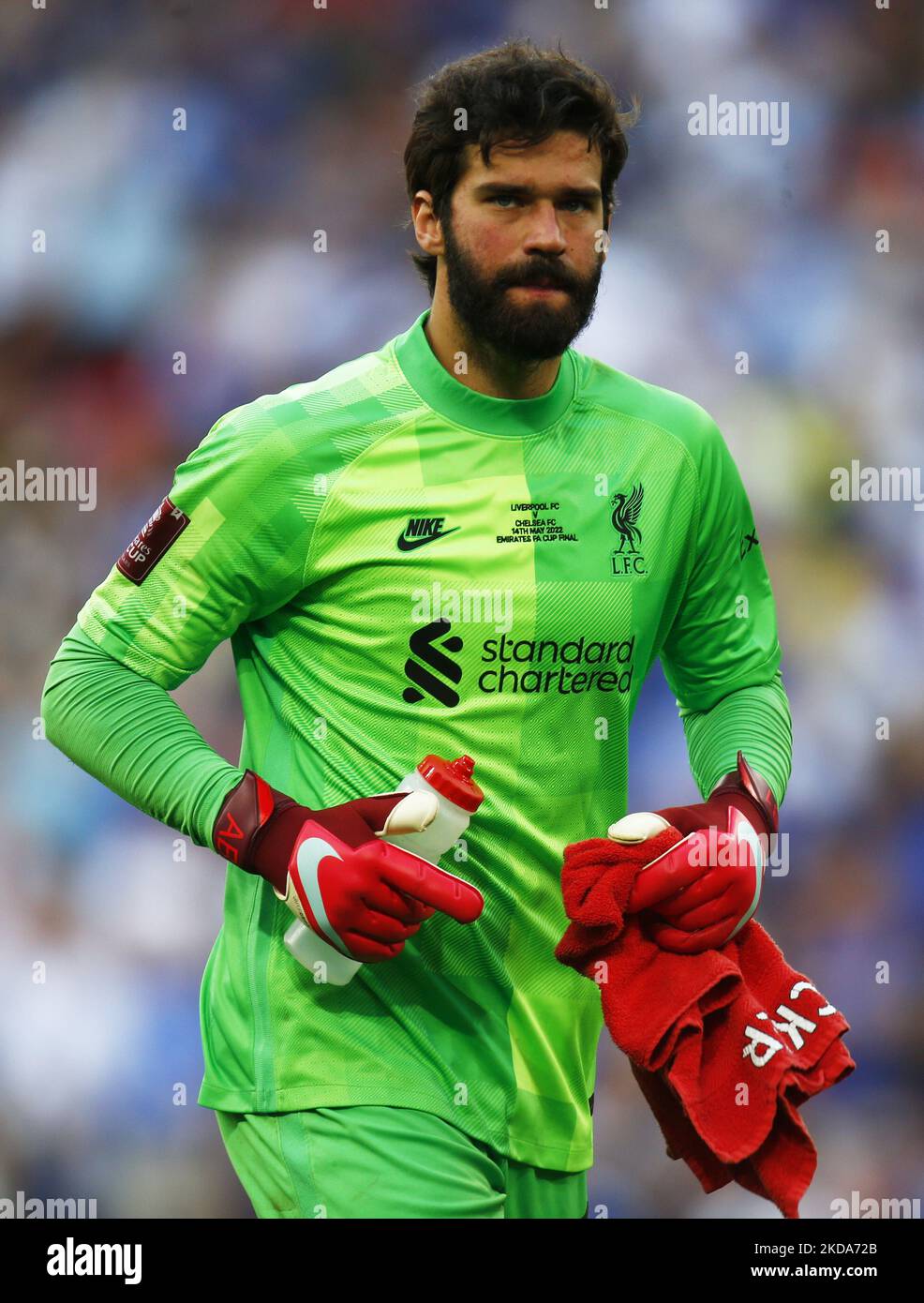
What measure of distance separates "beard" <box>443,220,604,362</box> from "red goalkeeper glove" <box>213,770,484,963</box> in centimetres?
58

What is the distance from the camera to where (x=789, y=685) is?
3.48 metres

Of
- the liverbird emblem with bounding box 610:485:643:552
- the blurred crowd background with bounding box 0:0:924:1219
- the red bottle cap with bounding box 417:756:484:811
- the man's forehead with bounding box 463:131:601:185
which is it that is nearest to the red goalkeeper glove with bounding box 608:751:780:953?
the red bottle cap with bounding box 417:756:484:811

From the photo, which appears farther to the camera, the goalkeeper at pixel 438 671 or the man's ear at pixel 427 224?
the man's ear at pixel 427 224

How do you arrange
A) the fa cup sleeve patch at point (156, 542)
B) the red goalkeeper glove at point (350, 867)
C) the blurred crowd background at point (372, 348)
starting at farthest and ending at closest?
the blurred crowd background at point (372, 348) → the fa cup sleeve patch at point (156, 542) → the red goalkeeper glove at point (350, 867)

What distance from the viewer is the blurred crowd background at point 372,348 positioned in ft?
11.0

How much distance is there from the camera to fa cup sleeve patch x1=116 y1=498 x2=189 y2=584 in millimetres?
2160

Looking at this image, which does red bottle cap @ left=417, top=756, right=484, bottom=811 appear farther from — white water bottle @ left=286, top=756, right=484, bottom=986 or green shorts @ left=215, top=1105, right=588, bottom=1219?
green shorts @ left=215, top=1105, right=588, bottom=1219

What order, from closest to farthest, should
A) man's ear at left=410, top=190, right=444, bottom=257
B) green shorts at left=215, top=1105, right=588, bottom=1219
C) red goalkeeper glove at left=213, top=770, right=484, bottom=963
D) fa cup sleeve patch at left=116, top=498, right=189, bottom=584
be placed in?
red goalkeeper glove at left=213, top=770, right=484, bottom=963, green shorts at left=215, top=1105, right=588, bottom=1219, fa cup sleeve patch at left=116, top=498, right=189, bottom=584, man's ear at left=410, top=190, right=444, bottom=257

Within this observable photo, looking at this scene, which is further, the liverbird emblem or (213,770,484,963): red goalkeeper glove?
the liverbird emblem

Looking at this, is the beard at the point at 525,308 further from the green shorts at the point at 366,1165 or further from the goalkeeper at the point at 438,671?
the green shorts at the point at 366,1165

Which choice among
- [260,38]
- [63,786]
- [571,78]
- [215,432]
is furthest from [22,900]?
[571,78]

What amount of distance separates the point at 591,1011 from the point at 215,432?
869 millimetres

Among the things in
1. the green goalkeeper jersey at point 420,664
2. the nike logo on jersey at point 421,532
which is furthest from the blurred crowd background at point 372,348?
the nike logo on jersey at point 421,532
